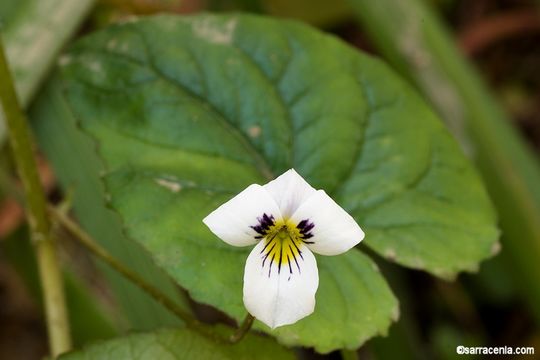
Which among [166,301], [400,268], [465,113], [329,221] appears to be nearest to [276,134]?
[166,301]

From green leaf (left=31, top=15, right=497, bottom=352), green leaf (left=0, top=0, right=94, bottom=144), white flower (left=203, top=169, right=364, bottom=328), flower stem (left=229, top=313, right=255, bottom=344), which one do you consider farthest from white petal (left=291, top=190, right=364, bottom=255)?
green leaf (left=0, top=0, right=94, bottom=144)

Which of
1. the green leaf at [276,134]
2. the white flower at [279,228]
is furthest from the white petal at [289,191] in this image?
the green leaf at [276,134]

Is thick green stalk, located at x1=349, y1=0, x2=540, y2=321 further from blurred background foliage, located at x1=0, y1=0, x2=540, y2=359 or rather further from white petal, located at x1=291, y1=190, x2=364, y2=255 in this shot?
white petal, located at x1=291, y1=190, x2=364, y2=255

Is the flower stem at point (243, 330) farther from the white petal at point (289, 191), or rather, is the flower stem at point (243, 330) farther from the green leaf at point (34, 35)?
the green leaf at point (34, 35)

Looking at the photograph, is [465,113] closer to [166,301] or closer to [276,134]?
[276,134]

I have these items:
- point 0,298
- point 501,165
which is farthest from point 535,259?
point 0,298
